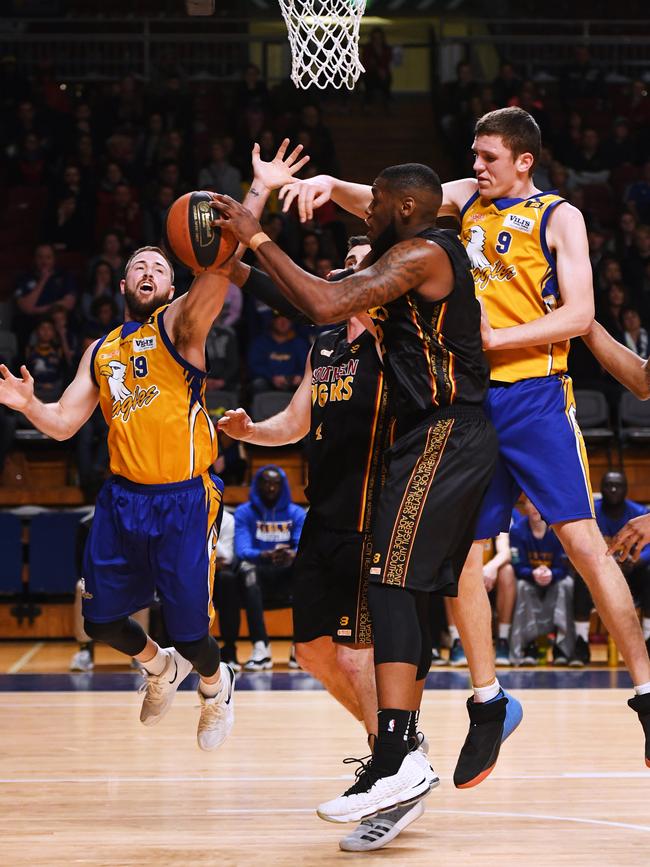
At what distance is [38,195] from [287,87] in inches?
140

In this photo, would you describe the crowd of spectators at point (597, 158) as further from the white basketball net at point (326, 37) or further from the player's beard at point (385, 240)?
the player's beard at point (385, 240)

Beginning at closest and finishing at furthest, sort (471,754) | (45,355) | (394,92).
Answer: (471,754), (45,355), (394,92)

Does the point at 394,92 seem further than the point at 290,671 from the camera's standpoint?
Yes

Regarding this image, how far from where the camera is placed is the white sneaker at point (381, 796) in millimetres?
4195

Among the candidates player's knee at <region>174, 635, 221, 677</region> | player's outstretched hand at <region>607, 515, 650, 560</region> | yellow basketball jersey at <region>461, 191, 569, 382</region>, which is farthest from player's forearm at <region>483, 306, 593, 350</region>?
player's knee at <region>174, 635, 221, 677</region>

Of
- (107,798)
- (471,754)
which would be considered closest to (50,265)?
(107,798)

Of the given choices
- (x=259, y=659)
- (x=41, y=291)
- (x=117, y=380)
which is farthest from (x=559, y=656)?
(x=41, y=291)

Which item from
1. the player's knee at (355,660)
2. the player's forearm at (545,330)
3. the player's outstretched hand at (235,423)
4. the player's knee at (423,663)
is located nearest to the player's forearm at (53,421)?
the player's outstretched hand at (235,423)

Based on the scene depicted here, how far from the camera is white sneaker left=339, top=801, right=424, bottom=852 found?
4.27 m

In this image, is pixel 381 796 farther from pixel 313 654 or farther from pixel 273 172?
pixel 273 172

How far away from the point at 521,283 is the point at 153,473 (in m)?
1.78

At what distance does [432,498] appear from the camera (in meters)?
4.28

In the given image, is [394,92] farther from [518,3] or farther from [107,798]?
[107,798]

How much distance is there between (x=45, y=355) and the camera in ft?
38.5
